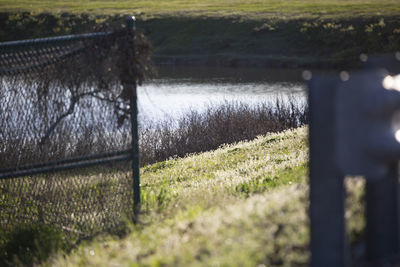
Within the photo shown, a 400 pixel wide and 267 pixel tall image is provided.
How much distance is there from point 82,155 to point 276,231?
143 inches

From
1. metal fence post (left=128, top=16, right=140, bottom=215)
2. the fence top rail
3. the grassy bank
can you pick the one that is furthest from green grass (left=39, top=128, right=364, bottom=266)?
the grassy bank

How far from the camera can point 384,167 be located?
329 cm

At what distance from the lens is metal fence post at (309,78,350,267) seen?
313 cm

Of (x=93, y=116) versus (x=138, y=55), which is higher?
(x=138, y=55)

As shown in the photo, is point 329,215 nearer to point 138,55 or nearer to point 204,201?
point 204,201

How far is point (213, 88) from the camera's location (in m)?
36.3

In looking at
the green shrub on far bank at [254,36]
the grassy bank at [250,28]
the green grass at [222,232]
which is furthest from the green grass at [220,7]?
the green grass at [222,232]

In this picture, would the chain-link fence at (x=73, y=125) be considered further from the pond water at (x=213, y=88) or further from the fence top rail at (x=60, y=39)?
the pond water at (x=213, y=88)

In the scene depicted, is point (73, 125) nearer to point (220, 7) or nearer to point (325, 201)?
point (325, 201)

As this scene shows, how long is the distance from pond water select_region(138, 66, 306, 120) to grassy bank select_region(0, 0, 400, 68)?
277 inches

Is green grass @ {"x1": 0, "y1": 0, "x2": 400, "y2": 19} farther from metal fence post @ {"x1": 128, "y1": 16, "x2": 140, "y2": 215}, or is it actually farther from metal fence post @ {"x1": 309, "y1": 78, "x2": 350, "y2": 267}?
metal fence post @ {"x1": 309, "y1": 78, "x2": 350, "y2": 267}

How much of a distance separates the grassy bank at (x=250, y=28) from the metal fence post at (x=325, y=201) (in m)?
49.0

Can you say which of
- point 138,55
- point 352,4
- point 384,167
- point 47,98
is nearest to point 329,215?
point 384,167

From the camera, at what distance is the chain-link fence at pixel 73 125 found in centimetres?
684
